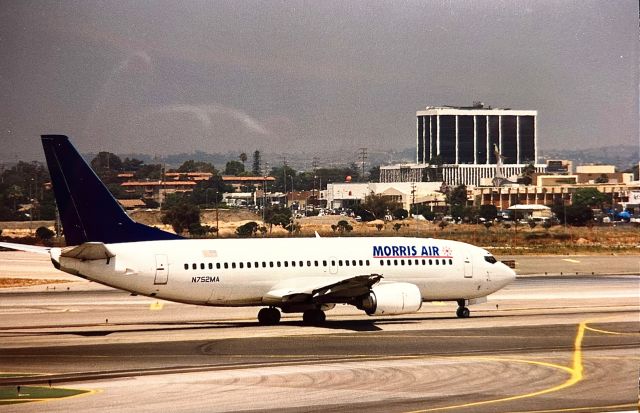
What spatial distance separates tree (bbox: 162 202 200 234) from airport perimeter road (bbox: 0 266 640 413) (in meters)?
55.7

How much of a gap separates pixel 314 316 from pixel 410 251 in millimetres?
6111

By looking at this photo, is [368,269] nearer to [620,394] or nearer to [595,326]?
[595,326]

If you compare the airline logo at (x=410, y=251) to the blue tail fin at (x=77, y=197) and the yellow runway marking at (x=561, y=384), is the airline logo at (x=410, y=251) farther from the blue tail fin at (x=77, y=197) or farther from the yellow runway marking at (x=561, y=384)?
the blue tail fin at (x=77, y=197)

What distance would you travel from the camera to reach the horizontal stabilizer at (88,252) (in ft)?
141

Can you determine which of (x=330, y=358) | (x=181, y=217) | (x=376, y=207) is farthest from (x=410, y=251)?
(x=376, y=207)

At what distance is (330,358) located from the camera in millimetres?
36594

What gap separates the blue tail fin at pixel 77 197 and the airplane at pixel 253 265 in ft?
0.14

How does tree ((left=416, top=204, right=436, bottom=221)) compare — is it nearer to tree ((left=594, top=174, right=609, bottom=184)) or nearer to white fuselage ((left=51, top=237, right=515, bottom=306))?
tree ((left=594, top=174, right=609, bottom=184))

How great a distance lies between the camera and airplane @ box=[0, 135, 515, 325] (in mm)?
44188

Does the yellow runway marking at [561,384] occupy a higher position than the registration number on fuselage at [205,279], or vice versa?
the registration number on fuselage at [205,279]

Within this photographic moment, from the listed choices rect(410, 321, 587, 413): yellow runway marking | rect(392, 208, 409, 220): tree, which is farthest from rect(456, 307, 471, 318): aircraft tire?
rect(392, 208, 409, 220): tree

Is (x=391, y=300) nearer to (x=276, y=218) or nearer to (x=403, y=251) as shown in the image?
(x=403, y=251)

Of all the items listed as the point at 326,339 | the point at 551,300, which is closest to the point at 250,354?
the point at 326,339

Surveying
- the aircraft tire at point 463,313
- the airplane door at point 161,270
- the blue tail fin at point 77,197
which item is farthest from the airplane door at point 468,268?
the blue tail fin at point 77,197
